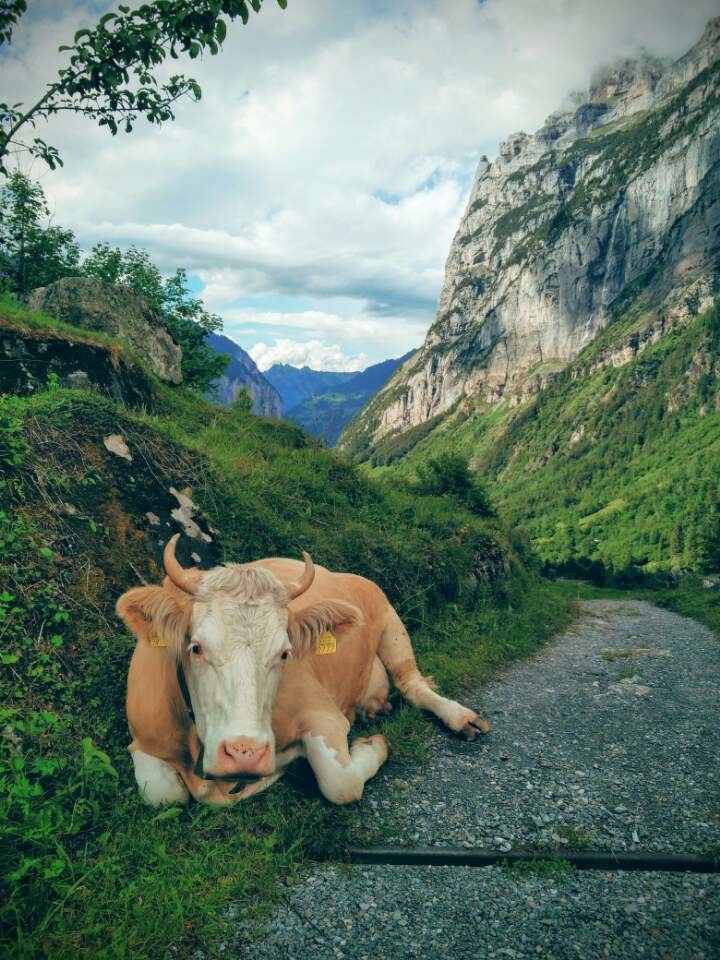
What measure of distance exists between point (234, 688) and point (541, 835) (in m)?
2.54

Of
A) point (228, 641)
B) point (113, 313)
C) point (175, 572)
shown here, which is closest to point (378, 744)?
point (228, 641)

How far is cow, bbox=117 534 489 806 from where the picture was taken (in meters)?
3.60

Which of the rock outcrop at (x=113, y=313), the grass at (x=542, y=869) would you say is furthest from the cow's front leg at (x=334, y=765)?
the rock outcrop at (x=113, y=313)

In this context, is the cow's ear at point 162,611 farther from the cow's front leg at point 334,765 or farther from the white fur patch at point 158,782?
the cow's front leg at point 334,765

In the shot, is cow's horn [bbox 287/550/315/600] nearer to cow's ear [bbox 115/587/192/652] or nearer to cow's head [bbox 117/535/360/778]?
cow's head [bbox 117/535/360/778]

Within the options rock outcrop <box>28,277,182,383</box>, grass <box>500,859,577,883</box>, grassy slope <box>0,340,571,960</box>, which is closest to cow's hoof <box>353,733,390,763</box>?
grassy slope <box>0,340,571,960</box>

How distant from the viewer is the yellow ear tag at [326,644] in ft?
15.2

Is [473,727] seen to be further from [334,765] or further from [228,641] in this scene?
[228,641]

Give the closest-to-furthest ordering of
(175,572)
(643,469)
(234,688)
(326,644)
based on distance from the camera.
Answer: (234,688)
(175,572)
(326,644)
(643,469)

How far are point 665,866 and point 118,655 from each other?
14.9ft

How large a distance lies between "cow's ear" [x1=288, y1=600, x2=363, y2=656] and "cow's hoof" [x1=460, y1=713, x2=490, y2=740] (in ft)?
7.35

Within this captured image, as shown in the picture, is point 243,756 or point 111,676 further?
point 111,676

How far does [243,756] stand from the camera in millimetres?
3398

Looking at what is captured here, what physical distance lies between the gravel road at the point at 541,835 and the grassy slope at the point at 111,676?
37 cm
